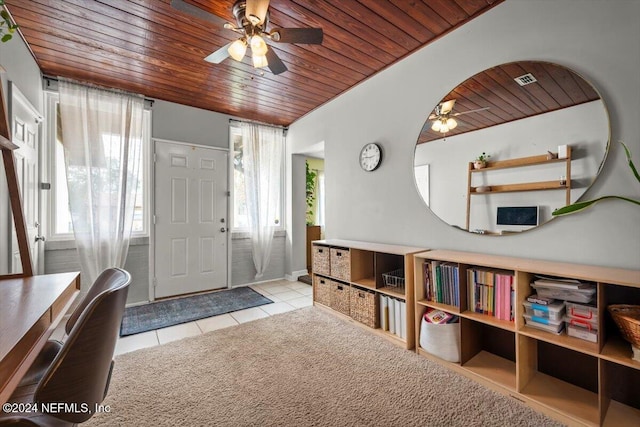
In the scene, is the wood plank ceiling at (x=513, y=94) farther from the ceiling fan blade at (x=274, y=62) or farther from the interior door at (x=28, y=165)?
the interior door at (x=28, y=165)

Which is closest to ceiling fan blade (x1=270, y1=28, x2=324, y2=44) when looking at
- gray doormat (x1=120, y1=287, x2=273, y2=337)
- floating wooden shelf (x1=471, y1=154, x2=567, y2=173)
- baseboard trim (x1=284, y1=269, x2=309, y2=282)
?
floating wooden shelf (x1=471, y1=154, x2=567, y2=173)

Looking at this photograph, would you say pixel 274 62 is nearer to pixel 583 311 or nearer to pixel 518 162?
pixel 518 162

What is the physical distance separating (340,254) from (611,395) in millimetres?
2016

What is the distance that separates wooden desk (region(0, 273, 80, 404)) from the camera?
683 millimetres

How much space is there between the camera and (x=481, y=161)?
6.86ft

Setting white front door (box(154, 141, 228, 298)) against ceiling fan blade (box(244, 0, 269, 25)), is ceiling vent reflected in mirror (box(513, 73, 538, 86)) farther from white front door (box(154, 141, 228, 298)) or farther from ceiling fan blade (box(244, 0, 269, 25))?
white front door (box(154, 141, 228, 298))

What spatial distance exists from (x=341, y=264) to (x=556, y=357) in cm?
172

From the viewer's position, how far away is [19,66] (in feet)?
7.36

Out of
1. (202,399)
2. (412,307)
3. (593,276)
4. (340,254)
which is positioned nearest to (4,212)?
(202,399)

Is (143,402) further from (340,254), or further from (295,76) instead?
(295,76)

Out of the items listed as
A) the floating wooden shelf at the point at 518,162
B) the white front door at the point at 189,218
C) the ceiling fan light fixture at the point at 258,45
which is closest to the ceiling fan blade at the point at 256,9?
the ceiling fan light fixture at the point at 258,45

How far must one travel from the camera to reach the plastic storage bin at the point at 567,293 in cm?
147

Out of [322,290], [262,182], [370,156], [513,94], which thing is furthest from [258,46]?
[262,182]

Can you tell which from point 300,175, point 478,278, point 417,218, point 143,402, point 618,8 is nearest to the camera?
A: point 618,8
